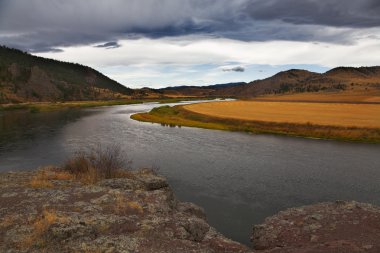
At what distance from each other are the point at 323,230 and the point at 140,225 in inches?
387

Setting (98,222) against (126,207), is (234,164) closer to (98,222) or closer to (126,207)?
(126,207)

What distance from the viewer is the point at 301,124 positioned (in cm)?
6550

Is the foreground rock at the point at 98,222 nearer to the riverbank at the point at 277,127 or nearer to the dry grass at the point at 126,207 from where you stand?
the dry grass at the point at 126,207

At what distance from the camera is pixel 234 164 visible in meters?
40.2

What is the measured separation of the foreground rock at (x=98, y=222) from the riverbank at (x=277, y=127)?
41291mm

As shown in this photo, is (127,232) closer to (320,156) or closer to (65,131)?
(320,156)

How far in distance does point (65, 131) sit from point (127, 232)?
190 ft

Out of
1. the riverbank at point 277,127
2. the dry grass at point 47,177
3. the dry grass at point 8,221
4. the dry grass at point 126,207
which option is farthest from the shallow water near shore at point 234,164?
the dry grass at point 8,221

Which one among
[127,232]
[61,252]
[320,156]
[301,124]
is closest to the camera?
[61,252]

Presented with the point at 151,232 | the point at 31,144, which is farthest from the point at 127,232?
the point at 31,144

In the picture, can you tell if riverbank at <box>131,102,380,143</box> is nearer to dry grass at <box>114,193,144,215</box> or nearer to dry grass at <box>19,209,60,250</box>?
dry grass at <box>114,193,144,215</box>

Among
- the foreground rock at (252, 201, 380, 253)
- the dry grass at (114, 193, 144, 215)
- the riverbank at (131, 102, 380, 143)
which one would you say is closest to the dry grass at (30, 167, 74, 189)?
the dry grass at (114, 193, 144, 215)

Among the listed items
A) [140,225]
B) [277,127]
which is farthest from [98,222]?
[277,127]

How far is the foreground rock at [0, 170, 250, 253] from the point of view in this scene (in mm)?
15695
